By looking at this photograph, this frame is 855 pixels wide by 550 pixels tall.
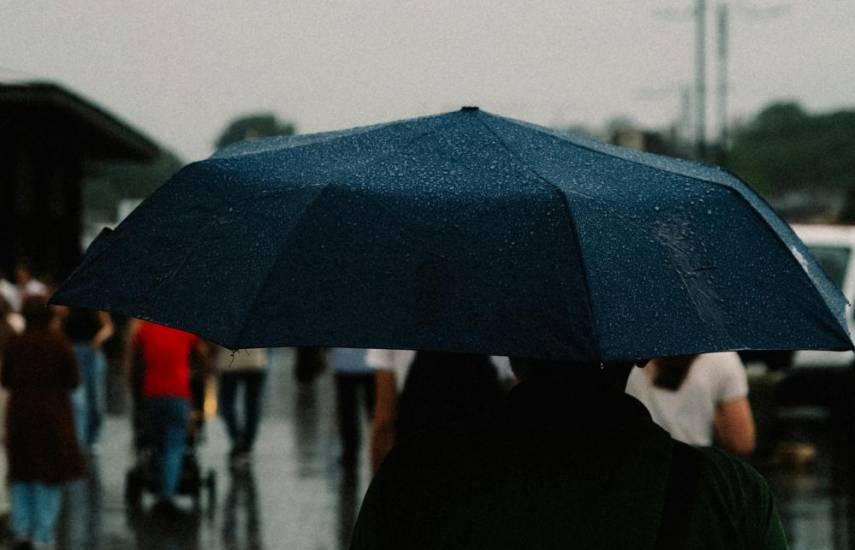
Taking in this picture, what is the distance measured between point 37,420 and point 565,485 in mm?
7942

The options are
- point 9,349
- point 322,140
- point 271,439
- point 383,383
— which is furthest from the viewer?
point 271,439

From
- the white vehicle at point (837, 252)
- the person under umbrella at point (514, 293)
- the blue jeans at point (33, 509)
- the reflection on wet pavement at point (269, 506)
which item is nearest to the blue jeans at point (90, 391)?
the reflection on wet pavement at point (269, 506)

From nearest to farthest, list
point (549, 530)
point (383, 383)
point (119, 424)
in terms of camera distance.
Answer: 1. point (549, 530)
2. point (383, 383)
3. point (119, 424)

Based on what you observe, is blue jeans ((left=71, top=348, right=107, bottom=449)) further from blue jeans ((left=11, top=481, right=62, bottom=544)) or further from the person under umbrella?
the person under umbrella

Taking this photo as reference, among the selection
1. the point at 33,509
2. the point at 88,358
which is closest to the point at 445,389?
the point at 33,509

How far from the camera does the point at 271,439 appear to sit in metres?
18.0

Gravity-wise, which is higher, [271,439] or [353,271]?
[353,271]

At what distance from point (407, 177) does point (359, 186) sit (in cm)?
9

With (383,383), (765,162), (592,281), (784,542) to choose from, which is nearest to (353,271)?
(592,281)

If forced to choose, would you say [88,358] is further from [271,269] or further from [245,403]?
[271,269]

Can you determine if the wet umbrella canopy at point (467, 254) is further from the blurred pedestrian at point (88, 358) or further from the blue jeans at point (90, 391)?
the blue jeans at point (90, 391)

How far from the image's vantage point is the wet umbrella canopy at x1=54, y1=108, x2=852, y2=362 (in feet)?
9.77

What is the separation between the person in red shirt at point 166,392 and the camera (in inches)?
468

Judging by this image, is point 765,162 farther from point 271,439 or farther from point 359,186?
point 359,186
